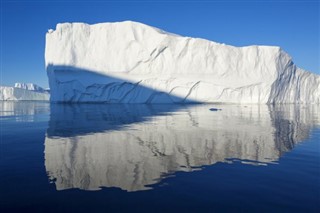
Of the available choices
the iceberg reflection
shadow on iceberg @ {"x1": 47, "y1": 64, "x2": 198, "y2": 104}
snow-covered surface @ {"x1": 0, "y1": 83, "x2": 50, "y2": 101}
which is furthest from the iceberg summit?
snow-covered surface @ {"x1": 0, "y1": 83, "x2": 50, "y2": 101}

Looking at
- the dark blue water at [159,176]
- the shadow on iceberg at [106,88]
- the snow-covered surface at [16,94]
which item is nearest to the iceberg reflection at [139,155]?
the dark blue water at [159,176]

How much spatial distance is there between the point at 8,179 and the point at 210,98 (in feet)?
113

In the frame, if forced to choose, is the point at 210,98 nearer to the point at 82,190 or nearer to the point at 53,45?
the point at 53,45

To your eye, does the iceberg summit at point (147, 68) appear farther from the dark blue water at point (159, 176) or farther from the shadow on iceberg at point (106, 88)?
the dark blue water at point (159, 176)

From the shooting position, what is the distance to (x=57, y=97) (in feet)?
124

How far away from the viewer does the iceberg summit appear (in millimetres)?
35969

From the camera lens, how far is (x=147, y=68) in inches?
1427

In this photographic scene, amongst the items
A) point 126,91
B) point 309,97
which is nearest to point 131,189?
point 126,91

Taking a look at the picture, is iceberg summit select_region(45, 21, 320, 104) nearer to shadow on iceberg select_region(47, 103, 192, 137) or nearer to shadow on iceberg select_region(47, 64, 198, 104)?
shadow on iceberg select_region(47, 64, 198, 104)

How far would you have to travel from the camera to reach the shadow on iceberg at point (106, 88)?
3566 cm

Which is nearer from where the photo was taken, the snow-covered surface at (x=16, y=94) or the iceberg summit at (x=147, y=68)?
the iceberg summit at (x=147, y=68)

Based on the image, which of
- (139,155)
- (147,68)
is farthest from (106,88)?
(139,155)

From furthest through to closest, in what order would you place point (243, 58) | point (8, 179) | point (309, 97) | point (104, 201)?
point (309, 97), point (243, 58), point (8, 179), point (104, 201)

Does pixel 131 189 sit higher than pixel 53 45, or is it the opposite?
pixel 53 45
